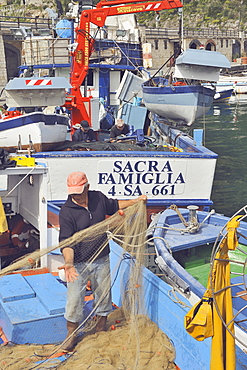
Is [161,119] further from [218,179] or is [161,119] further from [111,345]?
[111,345]

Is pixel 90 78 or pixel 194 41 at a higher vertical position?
pixel 194 41

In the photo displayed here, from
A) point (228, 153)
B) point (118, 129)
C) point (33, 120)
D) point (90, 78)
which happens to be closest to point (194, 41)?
point (228, 153)

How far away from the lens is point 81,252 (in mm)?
4309

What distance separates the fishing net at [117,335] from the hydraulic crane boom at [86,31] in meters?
6.46

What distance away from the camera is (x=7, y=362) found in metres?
4.23

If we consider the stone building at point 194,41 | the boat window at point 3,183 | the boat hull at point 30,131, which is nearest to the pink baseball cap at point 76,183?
the boat window at point 3,183

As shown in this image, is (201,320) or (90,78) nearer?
(201,320)

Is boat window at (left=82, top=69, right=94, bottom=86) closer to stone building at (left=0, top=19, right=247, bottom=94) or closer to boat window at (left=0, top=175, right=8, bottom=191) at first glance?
stone building at (left=0, top=19, right=247, bottom=94)

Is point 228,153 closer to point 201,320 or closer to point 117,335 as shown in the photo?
point 117,335

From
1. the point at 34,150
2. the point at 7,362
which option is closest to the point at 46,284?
the point at 7,362

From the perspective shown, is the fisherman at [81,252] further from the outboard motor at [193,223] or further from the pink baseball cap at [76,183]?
the outboard motor at [193,223]

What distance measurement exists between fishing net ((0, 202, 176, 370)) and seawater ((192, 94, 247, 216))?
276 inches

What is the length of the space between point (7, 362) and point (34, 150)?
13.2 feet

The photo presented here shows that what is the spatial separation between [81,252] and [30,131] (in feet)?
11.9
